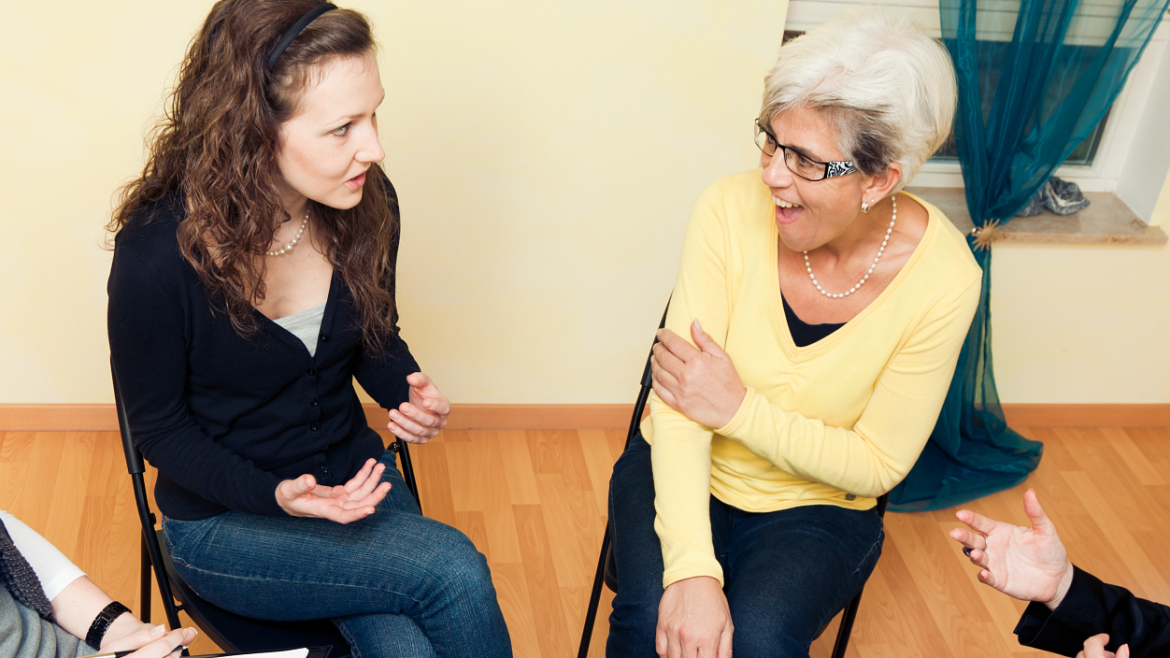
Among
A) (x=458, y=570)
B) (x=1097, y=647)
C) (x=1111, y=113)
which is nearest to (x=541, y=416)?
(x=458, y=570)

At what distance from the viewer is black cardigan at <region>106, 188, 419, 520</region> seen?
1415 millimetres

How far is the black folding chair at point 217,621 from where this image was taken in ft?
4.97

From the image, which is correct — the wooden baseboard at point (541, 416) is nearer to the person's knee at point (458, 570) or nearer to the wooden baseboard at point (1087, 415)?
the wooden baseboard at point (1087, 415)

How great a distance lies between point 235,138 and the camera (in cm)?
139

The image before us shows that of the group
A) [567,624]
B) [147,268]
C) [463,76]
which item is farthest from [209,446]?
[463,76]

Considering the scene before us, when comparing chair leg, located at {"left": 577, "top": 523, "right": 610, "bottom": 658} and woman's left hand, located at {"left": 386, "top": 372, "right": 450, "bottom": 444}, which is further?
chair leg, located at {"left": 577, "top": 523, "right": 610, "bottom": 658}

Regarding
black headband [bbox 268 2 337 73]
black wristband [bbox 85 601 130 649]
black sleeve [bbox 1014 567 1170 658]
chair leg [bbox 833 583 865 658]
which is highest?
black headband [bbox 268 2 337 73]

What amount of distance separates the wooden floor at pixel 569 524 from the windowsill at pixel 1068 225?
73 centimetres

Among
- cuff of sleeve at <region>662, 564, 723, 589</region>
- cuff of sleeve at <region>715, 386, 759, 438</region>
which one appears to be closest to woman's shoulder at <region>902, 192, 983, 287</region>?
cuff of sleeve at <region>715, 386, 759, 438</region>

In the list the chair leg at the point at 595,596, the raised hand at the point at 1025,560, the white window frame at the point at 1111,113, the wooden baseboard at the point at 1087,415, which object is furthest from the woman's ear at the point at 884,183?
the wooden baseboard at the point at 1087,415

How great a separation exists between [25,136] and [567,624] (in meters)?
1.79

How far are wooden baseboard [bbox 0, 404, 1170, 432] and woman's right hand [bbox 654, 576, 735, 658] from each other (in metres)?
1.45

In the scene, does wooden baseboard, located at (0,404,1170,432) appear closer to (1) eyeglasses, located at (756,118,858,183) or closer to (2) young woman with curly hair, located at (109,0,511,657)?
(2) young woman with curly hair, located at (109,0,511,657)

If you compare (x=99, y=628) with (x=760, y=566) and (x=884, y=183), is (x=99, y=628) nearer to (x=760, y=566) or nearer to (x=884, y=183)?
(x=760, y=566)
